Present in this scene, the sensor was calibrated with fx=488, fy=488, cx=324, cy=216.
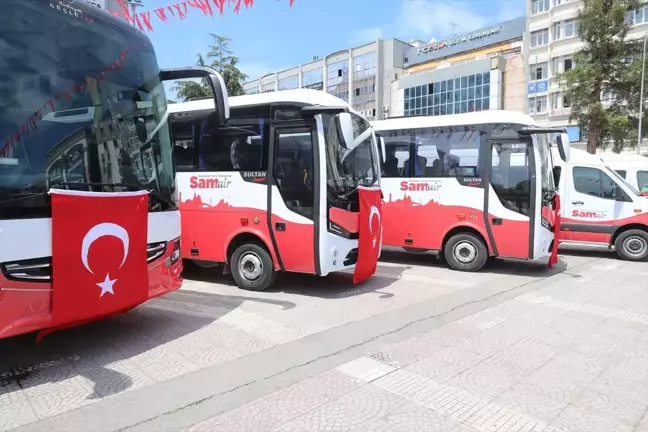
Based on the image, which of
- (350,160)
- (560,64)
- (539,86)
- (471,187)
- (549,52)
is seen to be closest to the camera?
(350,160)

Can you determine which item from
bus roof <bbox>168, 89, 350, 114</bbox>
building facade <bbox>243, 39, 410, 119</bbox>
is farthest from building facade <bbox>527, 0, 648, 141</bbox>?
bus roof <bbox>168, 89, 350, 114</bbox>

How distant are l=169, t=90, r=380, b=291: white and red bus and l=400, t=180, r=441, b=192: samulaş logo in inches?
73.9

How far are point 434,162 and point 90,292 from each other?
6841mm

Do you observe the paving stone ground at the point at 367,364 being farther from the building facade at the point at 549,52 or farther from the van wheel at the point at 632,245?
the building facade at the point at 549,52

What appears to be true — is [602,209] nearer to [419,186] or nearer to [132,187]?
[419,186]

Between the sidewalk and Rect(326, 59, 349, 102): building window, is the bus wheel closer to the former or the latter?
the sidewalk

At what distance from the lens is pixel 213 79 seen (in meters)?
4.89

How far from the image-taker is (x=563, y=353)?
4875mm

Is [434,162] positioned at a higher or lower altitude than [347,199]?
higher

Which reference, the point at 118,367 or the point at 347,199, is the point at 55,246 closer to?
the point at 118,367

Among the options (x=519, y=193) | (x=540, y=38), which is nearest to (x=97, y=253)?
(x=519, y=193)

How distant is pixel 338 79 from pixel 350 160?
7185 cm

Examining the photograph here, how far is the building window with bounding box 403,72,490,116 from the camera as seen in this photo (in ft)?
182

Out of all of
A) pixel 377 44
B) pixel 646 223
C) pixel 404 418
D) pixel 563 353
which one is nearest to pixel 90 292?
pixel 404 418
